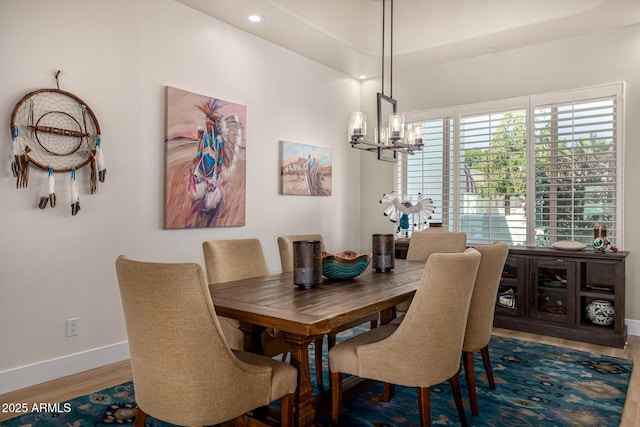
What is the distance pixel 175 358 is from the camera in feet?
5.38

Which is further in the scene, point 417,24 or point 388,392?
point 417,24

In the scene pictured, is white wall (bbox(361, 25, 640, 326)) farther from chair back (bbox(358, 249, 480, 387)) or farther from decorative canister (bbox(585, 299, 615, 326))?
chair back (bbox(358, 249, 480, 387))

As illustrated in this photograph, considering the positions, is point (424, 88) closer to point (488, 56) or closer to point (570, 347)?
point (488, 56)

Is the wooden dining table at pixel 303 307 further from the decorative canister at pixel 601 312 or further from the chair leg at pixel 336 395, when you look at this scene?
the decorative canister at pixel 601 312

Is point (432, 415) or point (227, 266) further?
point (227, 266)

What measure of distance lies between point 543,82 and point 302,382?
4.10 m

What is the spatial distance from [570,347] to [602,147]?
1899 millimetres

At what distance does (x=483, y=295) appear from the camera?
2566 mm

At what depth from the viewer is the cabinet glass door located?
13.3 ft

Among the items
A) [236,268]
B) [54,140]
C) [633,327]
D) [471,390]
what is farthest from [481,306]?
[54,140]

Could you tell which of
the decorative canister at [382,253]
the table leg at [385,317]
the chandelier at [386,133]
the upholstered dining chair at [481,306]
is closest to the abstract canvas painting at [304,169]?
the chandelier at [386,133]

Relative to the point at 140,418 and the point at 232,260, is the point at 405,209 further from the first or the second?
the point at 140,418

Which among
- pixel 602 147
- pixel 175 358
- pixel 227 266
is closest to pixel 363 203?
pixel 602 147

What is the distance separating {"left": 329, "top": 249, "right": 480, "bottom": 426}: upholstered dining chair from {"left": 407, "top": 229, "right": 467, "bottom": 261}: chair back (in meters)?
1.70
